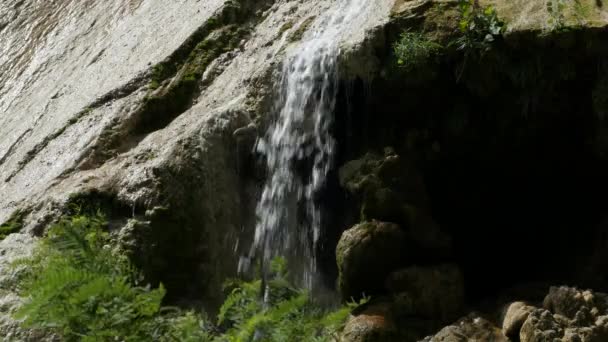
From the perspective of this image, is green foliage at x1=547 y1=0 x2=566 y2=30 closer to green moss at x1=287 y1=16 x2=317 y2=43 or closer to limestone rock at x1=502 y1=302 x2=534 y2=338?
limestone rock at x1=502 y1=302 x2=534 y2=338

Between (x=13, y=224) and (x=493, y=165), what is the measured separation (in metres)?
3.72

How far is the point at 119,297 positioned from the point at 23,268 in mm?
2767

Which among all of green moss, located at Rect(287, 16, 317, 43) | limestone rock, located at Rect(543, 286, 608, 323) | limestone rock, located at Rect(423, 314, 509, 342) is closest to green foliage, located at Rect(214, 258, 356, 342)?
limestone rock, located at Rect(423, 314, 509, 342)

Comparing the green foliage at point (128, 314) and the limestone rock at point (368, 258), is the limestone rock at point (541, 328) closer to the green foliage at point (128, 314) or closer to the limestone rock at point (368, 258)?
the limestone rock at point (368, 258)

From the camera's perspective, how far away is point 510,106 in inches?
235

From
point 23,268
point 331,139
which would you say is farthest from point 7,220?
point 331,139

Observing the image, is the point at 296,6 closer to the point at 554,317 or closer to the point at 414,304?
the point at 414,304

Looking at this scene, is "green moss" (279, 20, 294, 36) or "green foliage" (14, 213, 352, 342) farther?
"green moss" (279, 20, 294, 36)

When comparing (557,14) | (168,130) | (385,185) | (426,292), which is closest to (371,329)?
(426,292)

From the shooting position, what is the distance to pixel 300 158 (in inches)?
256

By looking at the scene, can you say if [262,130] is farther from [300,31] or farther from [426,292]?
[426,292]

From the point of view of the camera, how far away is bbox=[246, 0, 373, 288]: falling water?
6332mm

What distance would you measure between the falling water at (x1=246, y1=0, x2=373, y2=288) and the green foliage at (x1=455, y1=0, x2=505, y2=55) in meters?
0.97

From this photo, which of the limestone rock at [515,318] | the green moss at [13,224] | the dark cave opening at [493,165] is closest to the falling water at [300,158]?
the dark cave opening at [493,165]
